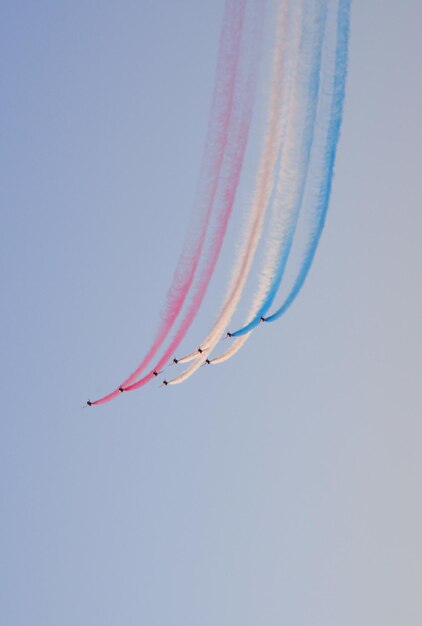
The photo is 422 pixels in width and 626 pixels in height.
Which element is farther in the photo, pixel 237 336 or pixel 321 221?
pixel 237 336

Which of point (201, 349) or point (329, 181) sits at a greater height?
point (329, 181)

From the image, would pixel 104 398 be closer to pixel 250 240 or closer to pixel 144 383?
pixel 144 383

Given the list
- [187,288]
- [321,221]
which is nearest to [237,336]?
[187,288]

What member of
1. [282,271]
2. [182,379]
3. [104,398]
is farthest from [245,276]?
[104,398]

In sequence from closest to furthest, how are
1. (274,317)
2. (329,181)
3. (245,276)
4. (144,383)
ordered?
(329,181), (245,276), (274,317), (144,383)

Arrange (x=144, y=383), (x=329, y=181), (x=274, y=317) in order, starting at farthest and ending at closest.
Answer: (x=144, y=383), (x=274, y=317), (x=329, y=181)

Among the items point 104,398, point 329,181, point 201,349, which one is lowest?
point 104,398

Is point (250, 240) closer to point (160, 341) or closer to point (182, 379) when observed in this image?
point (160, 341)

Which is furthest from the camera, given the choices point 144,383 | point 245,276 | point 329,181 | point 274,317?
point 144,383

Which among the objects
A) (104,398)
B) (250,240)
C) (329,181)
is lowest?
(104,398)
